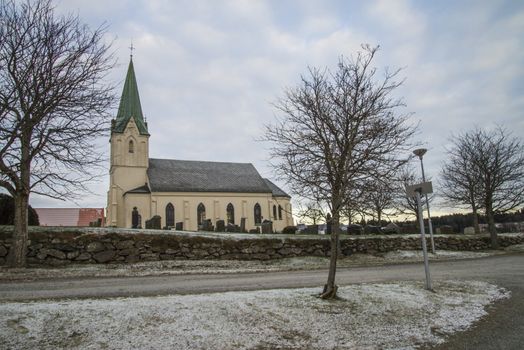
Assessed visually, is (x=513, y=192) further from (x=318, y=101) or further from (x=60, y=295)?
(x=60, y=295)

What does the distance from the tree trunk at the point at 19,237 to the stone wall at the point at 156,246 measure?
124cm

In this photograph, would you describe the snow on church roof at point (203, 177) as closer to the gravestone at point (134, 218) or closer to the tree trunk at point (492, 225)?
the gravestone at point (134, 218)

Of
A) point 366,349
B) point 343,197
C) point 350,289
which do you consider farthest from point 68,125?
point 366,349

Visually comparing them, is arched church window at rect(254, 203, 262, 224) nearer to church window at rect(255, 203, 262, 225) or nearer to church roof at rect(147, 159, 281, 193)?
church window at rect(255, 203, 262, 225)

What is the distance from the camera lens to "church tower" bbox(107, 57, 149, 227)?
44125 mm

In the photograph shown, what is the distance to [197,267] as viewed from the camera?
15383 millimetres

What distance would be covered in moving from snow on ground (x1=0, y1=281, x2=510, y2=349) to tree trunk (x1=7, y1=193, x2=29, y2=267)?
7651mm

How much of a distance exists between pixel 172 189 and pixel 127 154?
7.94 m

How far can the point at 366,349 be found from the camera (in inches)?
226

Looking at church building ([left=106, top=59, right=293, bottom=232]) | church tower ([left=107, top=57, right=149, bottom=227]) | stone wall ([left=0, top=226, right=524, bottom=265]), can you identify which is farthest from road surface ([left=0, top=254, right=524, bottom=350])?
church tower ([left=107, top=57, right=149, bottom=227])

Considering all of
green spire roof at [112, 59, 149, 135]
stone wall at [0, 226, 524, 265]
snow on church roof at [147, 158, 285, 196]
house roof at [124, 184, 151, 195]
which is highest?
green spire roof at [112, 59, 149, 135]

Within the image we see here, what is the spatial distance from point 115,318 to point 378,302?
537cm

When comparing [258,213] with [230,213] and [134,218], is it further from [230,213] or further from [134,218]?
[134,218]

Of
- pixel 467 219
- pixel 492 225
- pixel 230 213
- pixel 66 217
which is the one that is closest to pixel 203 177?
pixel 230 213
